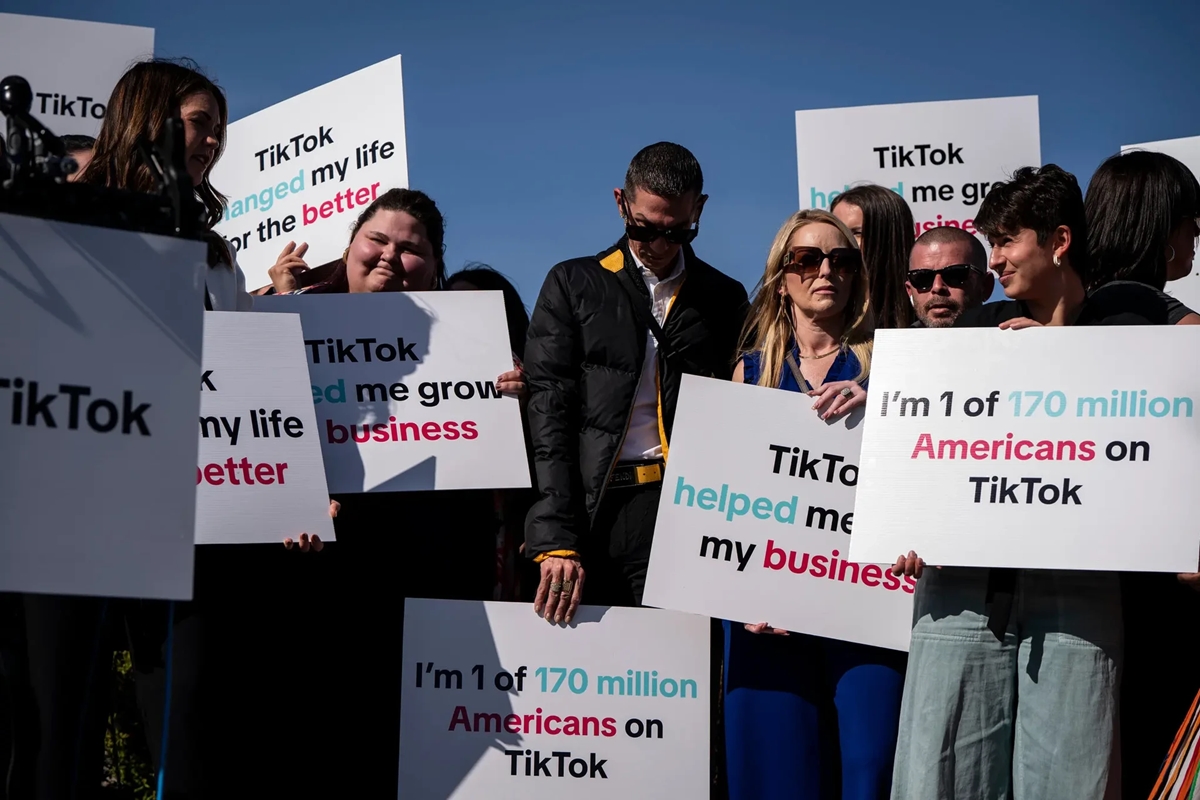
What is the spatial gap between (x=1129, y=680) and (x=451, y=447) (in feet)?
8.42

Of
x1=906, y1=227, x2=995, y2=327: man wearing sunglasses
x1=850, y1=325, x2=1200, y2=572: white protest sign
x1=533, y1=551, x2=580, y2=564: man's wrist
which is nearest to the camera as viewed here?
x1=850, y1=325, x2=1200, y2=572: white protest sign

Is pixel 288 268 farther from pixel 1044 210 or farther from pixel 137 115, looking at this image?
pixel 1044 210

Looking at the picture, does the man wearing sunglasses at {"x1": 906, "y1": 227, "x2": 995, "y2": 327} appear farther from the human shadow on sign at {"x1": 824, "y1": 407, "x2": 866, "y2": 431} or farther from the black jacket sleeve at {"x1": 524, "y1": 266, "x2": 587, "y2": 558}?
the black jacket sleeve at {"x1": 524, "y1": 266, "x2": 587, "y2": 558}

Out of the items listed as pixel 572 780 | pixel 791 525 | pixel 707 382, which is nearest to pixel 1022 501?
pixel 791 525

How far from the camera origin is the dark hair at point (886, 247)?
5113 mm

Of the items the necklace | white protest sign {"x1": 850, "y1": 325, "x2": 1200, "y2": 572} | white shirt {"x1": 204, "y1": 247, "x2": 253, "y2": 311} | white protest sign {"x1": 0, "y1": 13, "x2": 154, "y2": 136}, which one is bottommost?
white protest sign {"x1": 850, "y1": 325, "x2": 1200, "y2": 572}

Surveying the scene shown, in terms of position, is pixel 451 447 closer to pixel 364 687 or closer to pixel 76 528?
pixel 364 687

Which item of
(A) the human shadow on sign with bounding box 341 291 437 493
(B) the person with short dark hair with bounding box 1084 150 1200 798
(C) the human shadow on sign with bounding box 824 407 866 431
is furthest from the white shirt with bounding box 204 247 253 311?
(B) the person with short dark hair with bounding box 1084 150 1200 798

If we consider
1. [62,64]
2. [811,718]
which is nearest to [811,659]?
[811,718]

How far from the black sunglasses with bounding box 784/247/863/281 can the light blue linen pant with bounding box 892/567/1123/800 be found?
1.19 m

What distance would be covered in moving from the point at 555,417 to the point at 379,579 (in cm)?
102

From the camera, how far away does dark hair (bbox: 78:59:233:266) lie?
404 centimetres

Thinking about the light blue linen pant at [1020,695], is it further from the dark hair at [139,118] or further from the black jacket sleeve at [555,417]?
the dark hair at [139,118]

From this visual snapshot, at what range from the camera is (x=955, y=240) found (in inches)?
197
